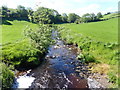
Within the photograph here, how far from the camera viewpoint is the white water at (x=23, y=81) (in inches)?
561

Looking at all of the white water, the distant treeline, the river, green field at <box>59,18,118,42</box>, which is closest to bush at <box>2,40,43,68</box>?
the river

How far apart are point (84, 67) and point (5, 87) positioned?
35.8 ft

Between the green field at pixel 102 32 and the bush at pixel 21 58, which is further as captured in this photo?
the green field at pixel 102 32

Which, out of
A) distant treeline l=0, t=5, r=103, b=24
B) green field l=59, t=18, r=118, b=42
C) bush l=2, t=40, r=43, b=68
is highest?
distant treeline l=0, t=5, r=103, b=24

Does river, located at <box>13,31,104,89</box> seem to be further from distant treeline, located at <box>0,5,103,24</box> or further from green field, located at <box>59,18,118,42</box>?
green field, located at <box>59,18,118,42</box>

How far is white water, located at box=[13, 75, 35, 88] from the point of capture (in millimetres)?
14262

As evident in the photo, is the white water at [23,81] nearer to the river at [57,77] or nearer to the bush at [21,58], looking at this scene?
the river at [57,77]

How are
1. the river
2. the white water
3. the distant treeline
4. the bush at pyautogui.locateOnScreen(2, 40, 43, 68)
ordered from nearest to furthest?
the white water
the river
the bush at pyautogui.locateOnScreen(2, 40, 43, 68)
the distant treeline

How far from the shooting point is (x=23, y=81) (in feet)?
50.1

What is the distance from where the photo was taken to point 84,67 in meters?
19.4

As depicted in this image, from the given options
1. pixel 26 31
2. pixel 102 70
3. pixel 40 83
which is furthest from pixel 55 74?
pixel 26 31

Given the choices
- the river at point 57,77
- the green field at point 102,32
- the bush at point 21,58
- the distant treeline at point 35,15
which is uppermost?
the distant treeline at point 35,15

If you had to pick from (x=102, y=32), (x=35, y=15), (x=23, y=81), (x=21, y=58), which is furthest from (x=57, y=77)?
(x=102, y=32)

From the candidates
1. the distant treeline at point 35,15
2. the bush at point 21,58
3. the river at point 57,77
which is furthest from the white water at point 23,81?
the distant treeline at point 35,15
